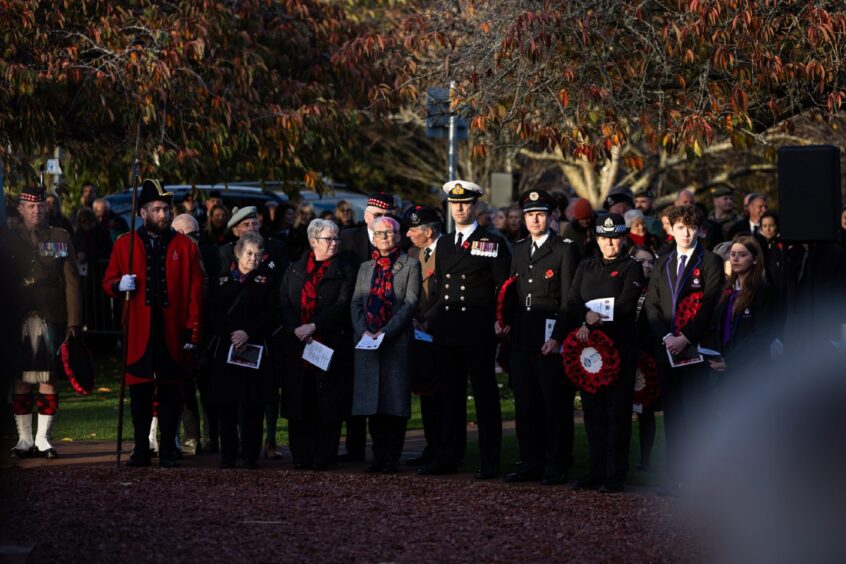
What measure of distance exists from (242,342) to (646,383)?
303 centimetres

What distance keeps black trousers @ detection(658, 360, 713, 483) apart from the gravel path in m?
0.52

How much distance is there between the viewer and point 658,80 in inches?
552

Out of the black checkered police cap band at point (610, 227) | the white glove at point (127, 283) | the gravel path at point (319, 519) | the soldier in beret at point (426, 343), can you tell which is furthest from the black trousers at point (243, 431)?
the black checkered police cap band at point (610, 227)

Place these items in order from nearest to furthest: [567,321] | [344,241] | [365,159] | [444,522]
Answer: [444,522] → [567,321] → [344,241] → [365,159]

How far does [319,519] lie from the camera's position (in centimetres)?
1010

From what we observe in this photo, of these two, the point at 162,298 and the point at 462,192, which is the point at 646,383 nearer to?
the point at 462,192

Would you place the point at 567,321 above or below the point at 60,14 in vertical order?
below

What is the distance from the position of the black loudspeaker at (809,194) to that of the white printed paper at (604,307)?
146 cm

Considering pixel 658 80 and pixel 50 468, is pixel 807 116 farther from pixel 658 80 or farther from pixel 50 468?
pixel 50 468

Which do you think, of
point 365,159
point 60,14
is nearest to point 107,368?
point 60,14

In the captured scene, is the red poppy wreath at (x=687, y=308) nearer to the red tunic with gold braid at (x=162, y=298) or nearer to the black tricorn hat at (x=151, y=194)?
the red tunic with gold braid at (x=162, y=298)

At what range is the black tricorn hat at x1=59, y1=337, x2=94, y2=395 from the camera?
12852 millimetres

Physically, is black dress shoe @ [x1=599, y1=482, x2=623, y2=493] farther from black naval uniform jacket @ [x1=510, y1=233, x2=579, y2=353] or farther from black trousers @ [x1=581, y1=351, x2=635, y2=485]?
black naval uniform jacket @ [x1=510, y1=233, x2=579, y2=353]

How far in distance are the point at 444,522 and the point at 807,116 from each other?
6144mm
